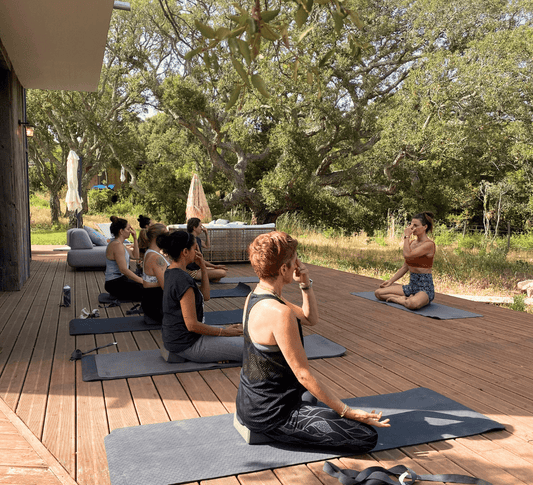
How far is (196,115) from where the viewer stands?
1519 cm

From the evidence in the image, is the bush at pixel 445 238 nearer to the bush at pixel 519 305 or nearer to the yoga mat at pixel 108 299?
the bush at pixel 519 305

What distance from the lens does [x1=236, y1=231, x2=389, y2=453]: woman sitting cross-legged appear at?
2.23m

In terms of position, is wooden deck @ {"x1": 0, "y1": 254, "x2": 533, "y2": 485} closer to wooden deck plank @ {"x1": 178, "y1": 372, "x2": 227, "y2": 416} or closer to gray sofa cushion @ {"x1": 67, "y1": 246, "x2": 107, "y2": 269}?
wooden deck plank @ {"x1": 178, "y1": 372, "x2": 227, "y2": 416}

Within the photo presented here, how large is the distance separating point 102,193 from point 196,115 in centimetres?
1430

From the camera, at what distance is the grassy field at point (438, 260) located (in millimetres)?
8164

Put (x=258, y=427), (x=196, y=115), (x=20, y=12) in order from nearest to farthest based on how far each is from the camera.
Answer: (x=258, y=427) → (x=20, y=12) → (x=196, y=115)

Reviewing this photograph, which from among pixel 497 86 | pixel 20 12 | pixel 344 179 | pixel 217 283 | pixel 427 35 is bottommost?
pixel 217 283

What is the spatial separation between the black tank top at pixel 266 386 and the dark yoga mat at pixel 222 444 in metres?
0.16

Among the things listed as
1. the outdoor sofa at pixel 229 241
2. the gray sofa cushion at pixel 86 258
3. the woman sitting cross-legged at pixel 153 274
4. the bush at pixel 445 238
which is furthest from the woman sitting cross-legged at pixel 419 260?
the bush at pixel 445 238

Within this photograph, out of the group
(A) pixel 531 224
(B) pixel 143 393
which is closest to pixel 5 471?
(B) pixel 143 393

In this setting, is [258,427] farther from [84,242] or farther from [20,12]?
[84,242]

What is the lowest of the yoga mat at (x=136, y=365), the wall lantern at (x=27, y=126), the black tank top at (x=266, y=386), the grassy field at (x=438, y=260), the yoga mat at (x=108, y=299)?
the grassy field at (x=438, y=260)

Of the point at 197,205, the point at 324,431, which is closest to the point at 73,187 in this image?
the point at 197,205

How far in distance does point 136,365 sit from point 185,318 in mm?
530
